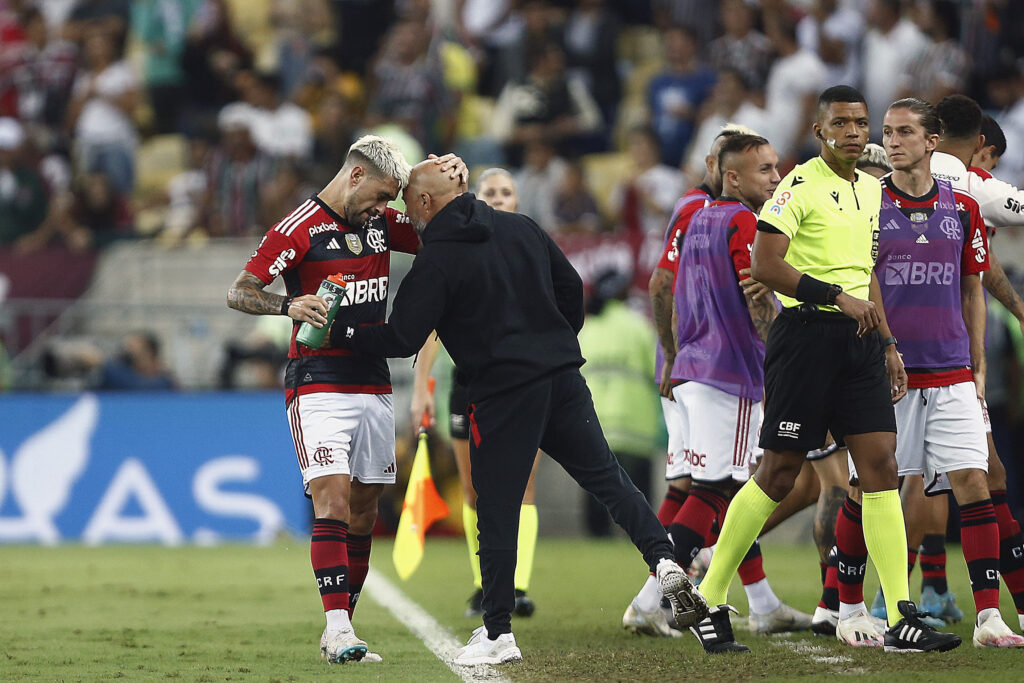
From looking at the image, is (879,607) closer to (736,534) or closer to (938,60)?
(736,534)

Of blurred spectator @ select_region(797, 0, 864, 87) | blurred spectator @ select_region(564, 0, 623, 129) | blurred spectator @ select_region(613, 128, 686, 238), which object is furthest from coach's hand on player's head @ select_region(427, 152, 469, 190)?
blurred spectator @ select_region(564, 0, 623, 129)

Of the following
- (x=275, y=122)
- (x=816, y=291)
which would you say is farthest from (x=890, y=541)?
(x=275, y=122)

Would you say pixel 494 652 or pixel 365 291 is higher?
pixel 365 291

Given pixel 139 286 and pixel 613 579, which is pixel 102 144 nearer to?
pixel 139 286

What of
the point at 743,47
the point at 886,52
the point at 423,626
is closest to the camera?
the point at 423,626

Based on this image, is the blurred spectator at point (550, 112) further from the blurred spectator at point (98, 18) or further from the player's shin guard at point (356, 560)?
the player's shin guard at point (356, 560)

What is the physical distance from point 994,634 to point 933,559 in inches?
62.1

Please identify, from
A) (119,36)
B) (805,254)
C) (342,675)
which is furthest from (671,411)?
(119,36)

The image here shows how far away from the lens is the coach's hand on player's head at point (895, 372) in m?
6.29

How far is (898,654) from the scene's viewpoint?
605 cm

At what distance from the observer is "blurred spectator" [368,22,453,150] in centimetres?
1661

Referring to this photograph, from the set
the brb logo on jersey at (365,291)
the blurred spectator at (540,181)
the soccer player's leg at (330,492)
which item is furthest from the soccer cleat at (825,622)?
the blurred spectator at (540,181)

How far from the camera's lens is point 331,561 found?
20.6 ft

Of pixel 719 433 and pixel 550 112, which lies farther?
pixel 550 112
